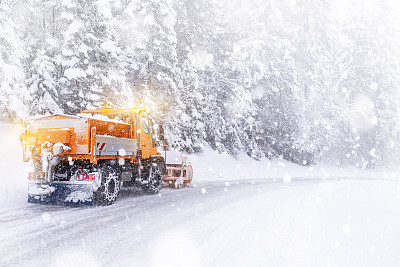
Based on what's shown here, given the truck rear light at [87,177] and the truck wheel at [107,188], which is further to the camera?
the truck wheel at [107,188]

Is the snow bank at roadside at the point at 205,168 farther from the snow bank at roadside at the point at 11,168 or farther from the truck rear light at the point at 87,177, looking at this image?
the truck rear light at the point at 87,177

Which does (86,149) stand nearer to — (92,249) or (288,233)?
(92,249)

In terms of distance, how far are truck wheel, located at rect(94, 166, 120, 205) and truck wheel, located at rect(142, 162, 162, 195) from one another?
2.14 m

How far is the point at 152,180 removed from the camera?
13086 mm

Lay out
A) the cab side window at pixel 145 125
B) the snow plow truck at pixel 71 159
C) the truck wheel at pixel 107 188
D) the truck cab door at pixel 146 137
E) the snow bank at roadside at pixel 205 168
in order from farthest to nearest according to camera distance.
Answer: the snow bank at roadside at pixel 205 168, the cab side window at pixel 145 125, the truck cab door at pixel 146 137, the truck wheel at pixel 107 188, the snow plow truck at pixel 71 159

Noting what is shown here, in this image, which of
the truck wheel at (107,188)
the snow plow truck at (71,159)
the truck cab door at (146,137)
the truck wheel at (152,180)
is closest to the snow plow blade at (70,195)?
the snow plow truck at (71,159)

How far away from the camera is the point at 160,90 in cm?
2128

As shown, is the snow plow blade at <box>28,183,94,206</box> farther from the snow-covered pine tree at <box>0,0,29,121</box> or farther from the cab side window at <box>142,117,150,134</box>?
the snow-covered pine tree at <box>0,0,29,121</box>

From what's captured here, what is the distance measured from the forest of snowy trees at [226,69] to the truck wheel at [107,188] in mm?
7479

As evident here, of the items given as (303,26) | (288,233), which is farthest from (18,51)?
(303,26)

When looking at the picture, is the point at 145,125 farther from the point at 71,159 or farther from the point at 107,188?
the point at 71,159

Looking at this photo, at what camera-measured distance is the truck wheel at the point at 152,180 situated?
12.9m

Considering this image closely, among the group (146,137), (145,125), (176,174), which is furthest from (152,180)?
(176,174)

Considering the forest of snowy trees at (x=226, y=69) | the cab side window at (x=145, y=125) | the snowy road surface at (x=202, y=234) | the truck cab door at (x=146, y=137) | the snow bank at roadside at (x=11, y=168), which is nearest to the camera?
the snowy road surface at (x=202, y=234)
